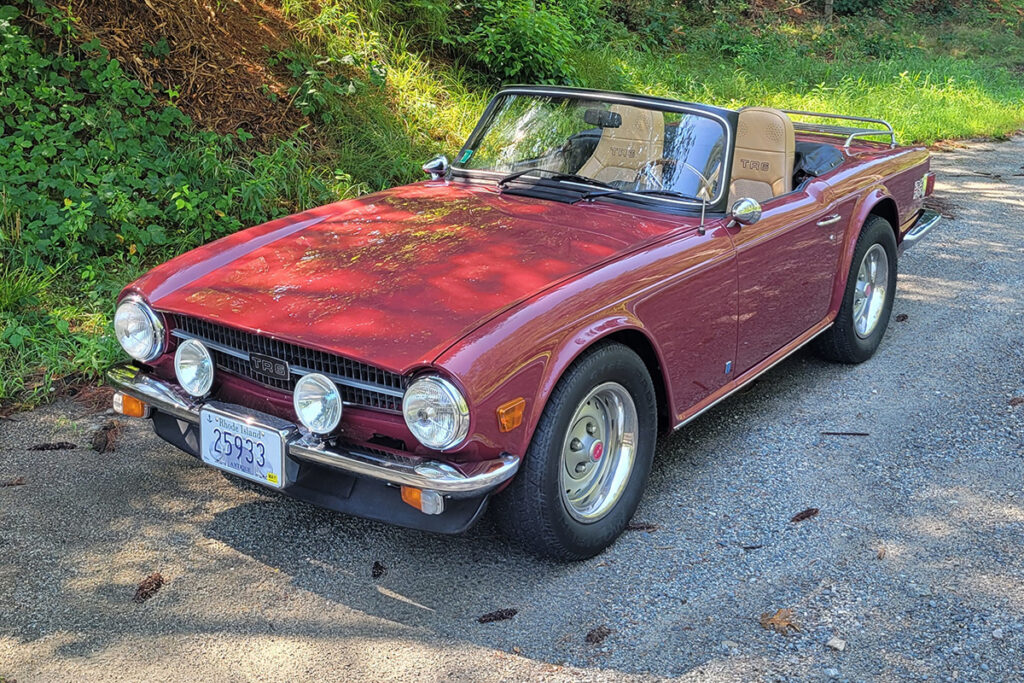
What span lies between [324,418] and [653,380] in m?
1.28

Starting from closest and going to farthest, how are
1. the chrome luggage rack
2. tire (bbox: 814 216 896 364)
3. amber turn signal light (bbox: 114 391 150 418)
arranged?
amber turn signal light (bbox: 114 391 150 418)
tire (bbox: 814 216 896 364)
the chrome luggage rack

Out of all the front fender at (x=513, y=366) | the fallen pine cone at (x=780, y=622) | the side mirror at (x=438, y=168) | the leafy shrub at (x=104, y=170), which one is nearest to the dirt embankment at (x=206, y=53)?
the leafy shrub at (x=104, y=170)

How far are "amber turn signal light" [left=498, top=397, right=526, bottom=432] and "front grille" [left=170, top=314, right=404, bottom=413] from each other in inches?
12.0

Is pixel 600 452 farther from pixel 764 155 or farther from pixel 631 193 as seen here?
pixel 764 155

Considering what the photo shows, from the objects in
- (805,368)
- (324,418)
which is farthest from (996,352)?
(324,418)

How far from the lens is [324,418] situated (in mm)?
3002

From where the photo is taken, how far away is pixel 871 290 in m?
5.38

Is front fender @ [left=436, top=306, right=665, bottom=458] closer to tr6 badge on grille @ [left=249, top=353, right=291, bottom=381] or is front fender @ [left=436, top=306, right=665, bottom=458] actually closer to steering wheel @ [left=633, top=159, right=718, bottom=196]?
tr6 badge on grille @ [left=249, top=353, right=291, bottom=381]

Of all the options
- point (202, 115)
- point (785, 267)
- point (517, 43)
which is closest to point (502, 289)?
point (785, 267)

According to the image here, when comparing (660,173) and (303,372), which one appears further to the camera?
Result: (660,173)

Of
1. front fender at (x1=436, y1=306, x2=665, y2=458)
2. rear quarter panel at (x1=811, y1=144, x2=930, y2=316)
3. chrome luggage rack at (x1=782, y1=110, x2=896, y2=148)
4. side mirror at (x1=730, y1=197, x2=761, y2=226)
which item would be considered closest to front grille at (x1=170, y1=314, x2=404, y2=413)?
front fender at (x1=436, y1=306, x2=665, y2=458)

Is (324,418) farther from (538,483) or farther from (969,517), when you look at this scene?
(969,517)

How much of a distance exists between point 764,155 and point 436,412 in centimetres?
273

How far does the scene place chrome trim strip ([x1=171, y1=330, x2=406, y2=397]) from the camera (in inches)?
115
